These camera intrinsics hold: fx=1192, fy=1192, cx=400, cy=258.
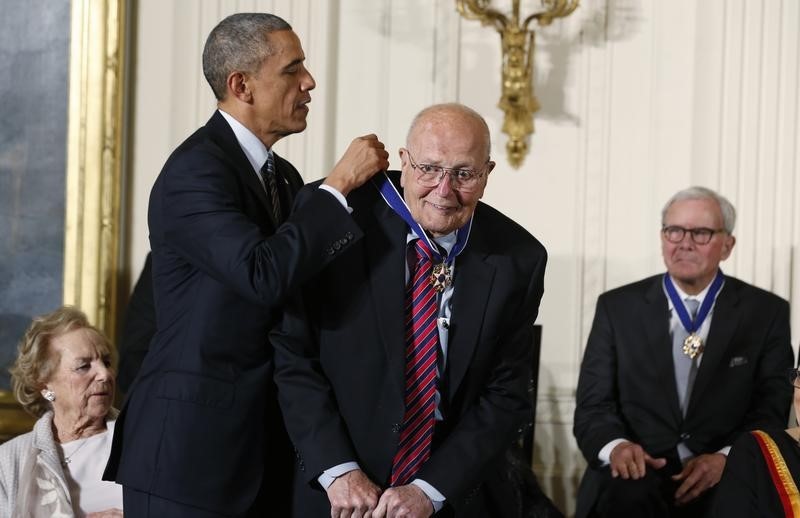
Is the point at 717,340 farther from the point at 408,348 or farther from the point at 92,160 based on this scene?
the point at 92,160

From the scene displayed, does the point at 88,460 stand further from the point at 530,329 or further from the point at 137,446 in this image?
the point at 530,329

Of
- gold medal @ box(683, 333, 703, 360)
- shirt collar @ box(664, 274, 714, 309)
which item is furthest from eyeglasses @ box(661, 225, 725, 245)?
gold medal @ box(683, 333, 703, 360)

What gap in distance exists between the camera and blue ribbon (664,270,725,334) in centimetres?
490

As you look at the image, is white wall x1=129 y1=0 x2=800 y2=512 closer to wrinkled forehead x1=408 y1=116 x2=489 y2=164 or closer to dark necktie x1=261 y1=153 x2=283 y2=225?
dark necktie x1=261 y1=153 x2=283 y2=225

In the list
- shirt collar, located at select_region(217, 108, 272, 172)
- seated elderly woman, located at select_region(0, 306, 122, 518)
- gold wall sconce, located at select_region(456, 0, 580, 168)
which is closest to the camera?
shirt collar, located at select_region(217, 108, 272, 172)

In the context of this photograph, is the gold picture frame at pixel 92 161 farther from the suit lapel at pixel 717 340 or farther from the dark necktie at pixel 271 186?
the suit lapel at pixel 717 340

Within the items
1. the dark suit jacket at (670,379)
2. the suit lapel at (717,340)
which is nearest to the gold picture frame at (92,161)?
the dark suit jacket at (670,379)

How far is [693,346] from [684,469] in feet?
1.70

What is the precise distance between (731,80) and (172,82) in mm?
2750

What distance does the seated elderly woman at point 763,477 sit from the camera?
339 cm

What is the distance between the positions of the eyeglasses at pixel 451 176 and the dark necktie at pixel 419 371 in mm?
170

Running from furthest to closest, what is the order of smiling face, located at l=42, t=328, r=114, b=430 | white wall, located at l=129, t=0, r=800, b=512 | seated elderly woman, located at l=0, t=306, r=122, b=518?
white wall, located at l=129, t=0, r=800, b=512, smiling face, located at l=42, t=328, r=114, b=430, seated elderly woman, located at l=0, t=306, r=122, b=518

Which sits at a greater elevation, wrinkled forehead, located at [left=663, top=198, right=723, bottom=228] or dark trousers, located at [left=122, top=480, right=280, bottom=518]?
wrinkled forehead, located at [left=663, top=198, right=723, bottom=228]

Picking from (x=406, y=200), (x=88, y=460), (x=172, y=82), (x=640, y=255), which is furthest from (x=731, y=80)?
(x=88, y=460)
